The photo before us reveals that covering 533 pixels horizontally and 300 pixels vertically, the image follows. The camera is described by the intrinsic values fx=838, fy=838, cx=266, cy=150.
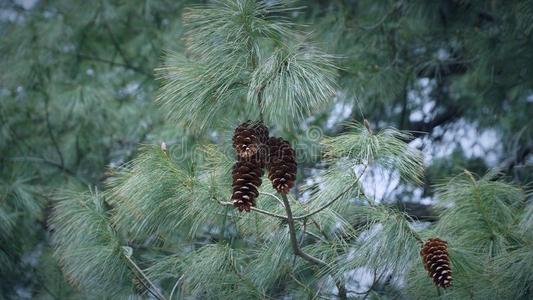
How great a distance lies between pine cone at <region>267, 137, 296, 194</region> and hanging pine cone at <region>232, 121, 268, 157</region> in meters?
0.03

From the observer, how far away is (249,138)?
6.85ft

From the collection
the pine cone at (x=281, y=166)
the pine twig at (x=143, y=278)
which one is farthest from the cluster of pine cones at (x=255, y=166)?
the pine twig at (x=143, y=278)

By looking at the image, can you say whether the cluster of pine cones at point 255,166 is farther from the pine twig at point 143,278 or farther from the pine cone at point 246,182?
the pine twig at point 143,278

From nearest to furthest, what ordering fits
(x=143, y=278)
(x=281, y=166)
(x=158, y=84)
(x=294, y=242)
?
(x=281, y=166) → (x=294, y=242) → (x=143, y=278) → (x=158, y=84)

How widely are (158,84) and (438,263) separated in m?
2.67

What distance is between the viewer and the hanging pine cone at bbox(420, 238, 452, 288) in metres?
2.16

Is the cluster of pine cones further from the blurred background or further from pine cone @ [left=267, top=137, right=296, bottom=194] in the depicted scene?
the blurred background

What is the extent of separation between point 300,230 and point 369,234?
240mm

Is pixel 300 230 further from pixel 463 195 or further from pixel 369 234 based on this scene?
pixel 463 195

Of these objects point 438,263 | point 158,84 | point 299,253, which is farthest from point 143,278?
point 158,84

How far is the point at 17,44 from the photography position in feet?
15.0

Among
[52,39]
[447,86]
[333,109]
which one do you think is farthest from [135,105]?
[447,86]

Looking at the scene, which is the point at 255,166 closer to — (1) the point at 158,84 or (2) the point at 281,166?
(2) the point at 281,166

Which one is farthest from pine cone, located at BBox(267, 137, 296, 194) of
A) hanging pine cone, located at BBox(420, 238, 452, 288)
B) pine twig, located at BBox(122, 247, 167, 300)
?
pine twig, located at BBox(122, 247, 167, 300)
